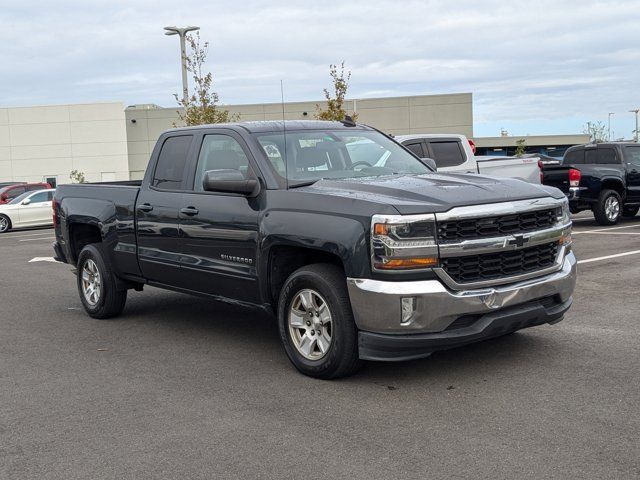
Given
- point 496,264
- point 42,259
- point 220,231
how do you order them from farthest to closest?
point 42,259
point 220,231
point 496,264

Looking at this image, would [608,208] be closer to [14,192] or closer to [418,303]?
[418,303]

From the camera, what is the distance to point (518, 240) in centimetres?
570

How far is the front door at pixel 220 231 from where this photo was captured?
6.47 metres

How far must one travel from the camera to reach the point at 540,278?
591 cm

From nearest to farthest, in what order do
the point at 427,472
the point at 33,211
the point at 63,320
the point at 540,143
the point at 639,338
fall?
the point at 427,472
the point at 639,338
the point at 63,320
the point at 33,211
the point at 540,143

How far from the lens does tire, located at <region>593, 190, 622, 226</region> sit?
678 inches

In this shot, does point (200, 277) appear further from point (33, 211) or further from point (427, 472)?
point (33, 211)

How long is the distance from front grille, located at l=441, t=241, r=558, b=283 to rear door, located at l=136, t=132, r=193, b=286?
9.19 ft

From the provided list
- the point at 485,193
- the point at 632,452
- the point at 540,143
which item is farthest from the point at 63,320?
the point at 540,143

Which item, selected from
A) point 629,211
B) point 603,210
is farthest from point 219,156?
point 629,211

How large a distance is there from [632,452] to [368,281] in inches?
76.9

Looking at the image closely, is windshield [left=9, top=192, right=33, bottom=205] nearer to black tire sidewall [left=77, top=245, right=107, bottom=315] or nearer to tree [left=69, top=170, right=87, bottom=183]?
black tire sidewall [left=77, top=245, right=107, bottom=315]

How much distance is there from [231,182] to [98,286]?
120 inches

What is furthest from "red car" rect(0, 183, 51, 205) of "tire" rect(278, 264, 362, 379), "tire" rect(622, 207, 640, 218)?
"tire" rect(278, 264, 362, 379)
